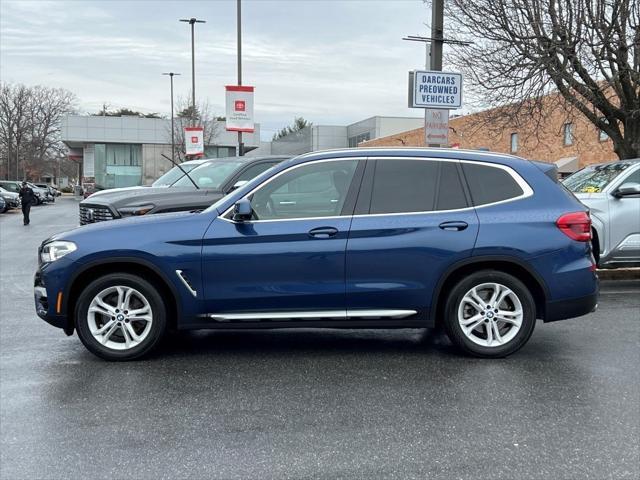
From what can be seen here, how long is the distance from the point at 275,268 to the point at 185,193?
163 inches

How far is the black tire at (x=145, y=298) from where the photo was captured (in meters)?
5.39

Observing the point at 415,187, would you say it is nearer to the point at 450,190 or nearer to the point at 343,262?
the point at 450,190

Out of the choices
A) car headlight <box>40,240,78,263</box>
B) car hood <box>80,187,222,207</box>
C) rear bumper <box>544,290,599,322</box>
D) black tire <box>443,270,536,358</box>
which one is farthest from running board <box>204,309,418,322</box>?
car hood <box>80,187,222,207</box>

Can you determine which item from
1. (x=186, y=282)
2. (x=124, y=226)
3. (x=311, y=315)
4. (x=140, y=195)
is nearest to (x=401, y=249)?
(x=311, y=315)

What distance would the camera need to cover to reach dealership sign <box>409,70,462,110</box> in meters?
10.7

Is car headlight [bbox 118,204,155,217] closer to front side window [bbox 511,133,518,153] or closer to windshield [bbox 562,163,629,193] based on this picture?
windshield [bbox 562,163,629,193]

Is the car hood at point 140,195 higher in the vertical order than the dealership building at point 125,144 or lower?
lower

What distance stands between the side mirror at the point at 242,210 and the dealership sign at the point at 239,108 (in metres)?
12.1

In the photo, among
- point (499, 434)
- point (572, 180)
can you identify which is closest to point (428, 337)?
point (499, 434)

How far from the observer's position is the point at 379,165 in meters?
5.64

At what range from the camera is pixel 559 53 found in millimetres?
14055

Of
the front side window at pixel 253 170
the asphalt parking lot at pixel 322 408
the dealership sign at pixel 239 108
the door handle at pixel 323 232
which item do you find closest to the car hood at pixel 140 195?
the front side window at pixel 253 170

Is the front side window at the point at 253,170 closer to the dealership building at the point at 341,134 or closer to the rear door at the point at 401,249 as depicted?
the rear door at the point at 401,249

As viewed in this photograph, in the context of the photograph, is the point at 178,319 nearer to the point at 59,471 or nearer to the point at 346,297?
the point at 346,297
